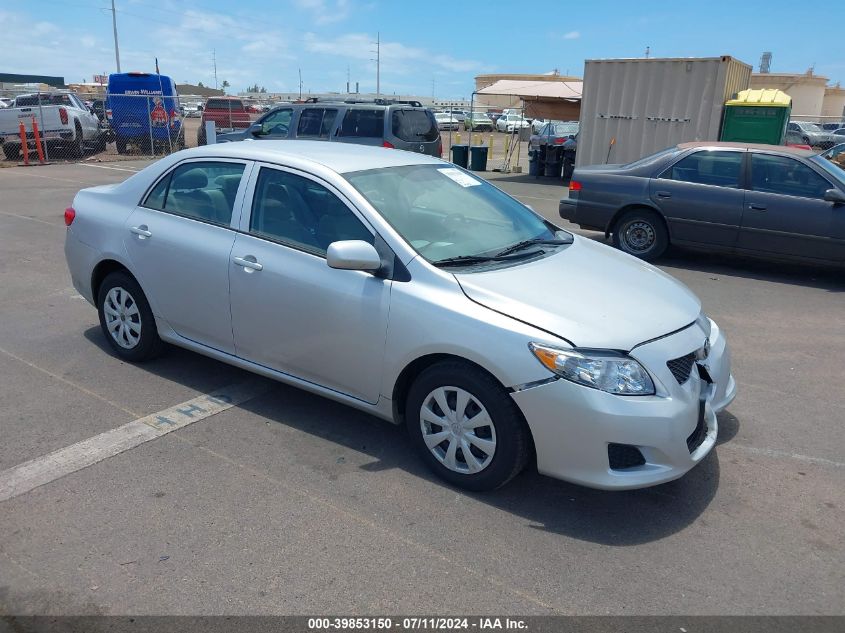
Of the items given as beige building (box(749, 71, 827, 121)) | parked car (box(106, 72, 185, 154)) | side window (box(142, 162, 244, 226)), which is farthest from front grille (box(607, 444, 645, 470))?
beige building (box(749, 71, 827, 121))

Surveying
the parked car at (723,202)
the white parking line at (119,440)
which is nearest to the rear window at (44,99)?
the parked car at (723,202)

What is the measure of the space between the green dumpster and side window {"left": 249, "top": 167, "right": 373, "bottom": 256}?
13.8 meters

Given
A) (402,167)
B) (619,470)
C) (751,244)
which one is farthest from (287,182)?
(751,244)

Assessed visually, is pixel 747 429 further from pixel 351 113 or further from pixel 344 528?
pixel 351 113

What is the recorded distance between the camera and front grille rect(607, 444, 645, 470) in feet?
10.5

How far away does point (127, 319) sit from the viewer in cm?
509

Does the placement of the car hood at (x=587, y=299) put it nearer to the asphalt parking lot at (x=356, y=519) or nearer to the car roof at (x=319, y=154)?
the asphalt parking lot at (x=356, y=519)

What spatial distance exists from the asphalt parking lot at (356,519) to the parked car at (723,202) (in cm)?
351

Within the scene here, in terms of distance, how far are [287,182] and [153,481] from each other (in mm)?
1853

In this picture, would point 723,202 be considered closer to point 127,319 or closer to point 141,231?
point 141,231

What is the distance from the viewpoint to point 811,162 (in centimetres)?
821

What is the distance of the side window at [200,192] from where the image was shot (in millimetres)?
4504

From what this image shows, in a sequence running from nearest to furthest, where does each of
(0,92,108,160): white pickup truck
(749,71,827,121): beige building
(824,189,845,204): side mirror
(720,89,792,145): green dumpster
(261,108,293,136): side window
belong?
1. (824,189,845,204): side mirror
2. (261,108,293,136): side window
3. (720,89,792,145): green dumpster
4. (0,92,108,160): white pickup truck
5. (749,71,827,121): beige building

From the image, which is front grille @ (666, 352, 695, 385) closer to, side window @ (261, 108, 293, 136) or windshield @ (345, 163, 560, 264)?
windshield @ (345, 163, 560, 264)
